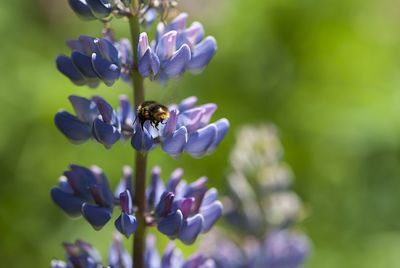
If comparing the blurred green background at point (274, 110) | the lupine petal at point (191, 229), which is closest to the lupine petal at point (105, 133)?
the lupine petal at point (191, 229)

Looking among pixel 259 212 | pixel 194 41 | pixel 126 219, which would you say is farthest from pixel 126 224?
pixel 259 212

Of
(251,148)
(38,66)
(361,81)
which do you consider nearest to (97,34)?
(38,66)

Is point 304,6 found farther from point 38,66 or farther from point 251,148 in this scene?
point 251,148

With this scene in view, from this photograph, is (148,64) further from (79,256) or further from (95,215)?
(79,256)

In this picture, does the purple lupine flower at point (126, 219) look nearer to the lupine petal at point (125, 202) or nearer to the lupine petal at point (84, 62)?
the lupine petal at point (125, 202)

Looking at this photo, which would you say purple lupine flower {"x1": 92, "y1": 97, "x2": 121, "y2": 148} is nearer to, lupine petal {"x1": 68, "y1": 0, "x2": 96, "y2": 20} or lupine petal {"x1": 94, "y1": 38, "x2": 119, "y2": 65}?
lupine petal {"x1": 94, "y1": 38, "x2": 119, "y2": 65}

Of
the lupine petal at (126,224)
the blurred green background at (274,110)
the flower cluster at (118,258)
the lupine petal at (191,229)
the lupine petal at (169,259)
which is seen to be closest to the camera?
the lupine petal at (126,224)

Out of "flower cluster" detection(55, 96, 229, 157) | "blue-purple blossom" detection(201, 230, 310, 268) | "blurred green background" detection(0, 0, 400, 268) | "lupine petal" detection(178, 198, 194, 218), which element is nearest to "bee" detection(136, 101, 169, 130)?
"flower cluster" detection(55, 96, 229, 157)

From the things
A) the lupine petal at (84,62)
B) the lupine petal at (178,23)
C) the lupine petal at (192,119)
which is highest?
the lupine petal at (178,23)
